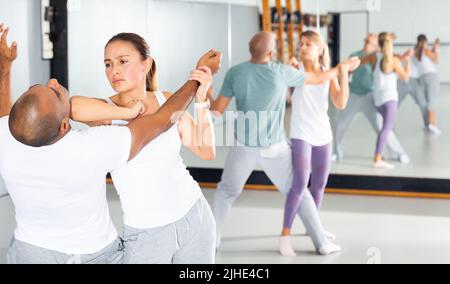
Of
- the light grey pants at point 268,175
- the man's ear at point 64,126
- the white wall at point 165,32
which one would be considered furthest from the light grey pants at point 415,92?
the man's ear at point 64,126

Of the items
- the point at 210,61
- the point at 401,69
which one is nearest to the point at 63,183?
the point at 210,61

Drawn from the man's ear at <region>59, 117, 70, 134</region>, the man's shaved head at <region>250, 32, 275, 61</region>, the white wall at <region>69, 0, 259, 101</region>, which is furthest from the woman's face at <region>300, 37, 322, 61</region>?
the man's ear at <region>59, 117, 70, 134</region>

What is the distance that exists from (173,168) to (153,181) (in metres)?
0.08

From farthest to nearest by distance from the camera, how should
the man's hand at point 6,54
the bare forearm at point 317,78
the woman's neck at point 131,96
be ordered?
the bare forearm at point 317,78, the man's hand at point 6,54, the woman's neck at point 131,96

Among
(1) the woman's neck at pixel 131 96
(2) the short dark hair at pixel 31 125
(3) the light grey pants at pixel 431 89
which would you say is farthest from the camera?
(3) the light grey pants at pixel 431 89

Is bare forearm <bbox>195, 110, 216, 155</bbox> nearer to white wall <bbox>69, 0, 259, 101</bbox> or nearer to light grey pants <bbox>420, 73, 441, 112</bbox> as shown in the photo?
white wall <bbox>69, 0, 259, 101</bbox>

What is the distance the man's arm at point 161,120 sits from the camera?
259 centimetres

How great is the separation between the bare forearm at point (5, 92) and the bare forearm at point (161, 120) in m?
0.50

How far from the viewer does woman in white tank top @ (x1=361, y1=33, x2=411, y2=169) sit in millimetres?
6605

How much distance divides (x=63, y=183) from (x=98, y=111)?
40cm

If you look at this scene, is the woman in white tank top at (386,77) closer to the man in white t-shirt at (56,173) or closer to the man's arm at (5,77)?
the man's arm at (5,77)

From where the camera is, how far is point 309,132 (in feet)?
15.9
